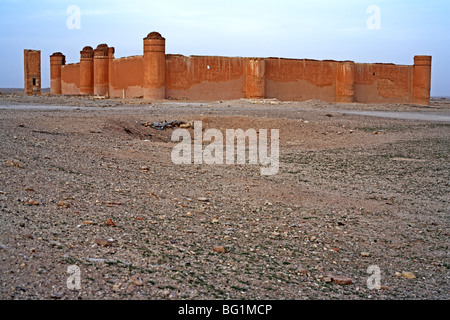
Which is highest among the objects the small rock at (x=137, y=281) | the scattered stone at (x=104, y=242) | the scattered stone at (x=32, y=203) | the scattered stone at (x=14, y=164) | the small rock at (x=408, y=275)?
the scattered stone at (x=14, y=164)

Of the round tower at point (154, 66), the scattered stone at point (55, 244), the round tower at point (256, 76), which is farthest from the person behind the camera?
Answer: the round tower at point (256, 76)

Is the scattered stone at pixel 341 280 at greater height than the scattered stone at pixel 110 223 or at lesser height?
lesser

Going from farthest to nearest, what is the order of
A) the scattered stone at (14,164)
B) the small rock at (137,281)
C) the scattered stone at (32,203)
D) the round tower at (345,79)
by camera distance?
the round tower at (345,79) < the scattered stone at (14,164) < the scattered stone at (32,203) < the small rock at (137,281)

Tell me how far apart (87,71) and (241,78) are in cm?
1064

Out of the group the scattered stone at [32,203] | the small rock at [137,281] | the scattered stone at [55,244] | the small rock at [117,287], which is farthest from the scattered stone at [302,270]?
the scattered stone at [32,203]

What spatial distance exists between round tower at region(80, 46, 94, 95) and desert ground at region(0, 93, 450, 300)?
72.6ft

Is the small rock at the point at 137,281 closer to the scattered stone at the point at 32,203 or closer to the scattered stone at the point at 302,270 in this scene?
the scattered stone at the point at 302,270

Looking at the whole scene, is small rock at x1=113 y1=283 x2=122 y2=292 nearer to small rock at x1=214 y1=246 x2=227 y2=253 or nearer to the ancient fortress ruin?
small rock at x1=214 y1=246 x2=227 y2=253

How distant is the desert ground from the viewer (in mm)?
3406

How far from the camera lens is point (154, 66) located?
920 inches

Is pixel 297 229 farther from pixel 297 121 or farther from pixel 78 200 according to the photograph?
pixel 297 121

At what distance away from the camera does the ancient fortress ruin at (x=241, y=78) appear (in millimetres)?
23969

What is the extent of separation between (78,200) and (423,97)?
28997 millimetres

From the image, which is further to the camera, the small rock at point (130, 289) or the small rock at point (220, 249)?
the small rock at point (220, 249)
